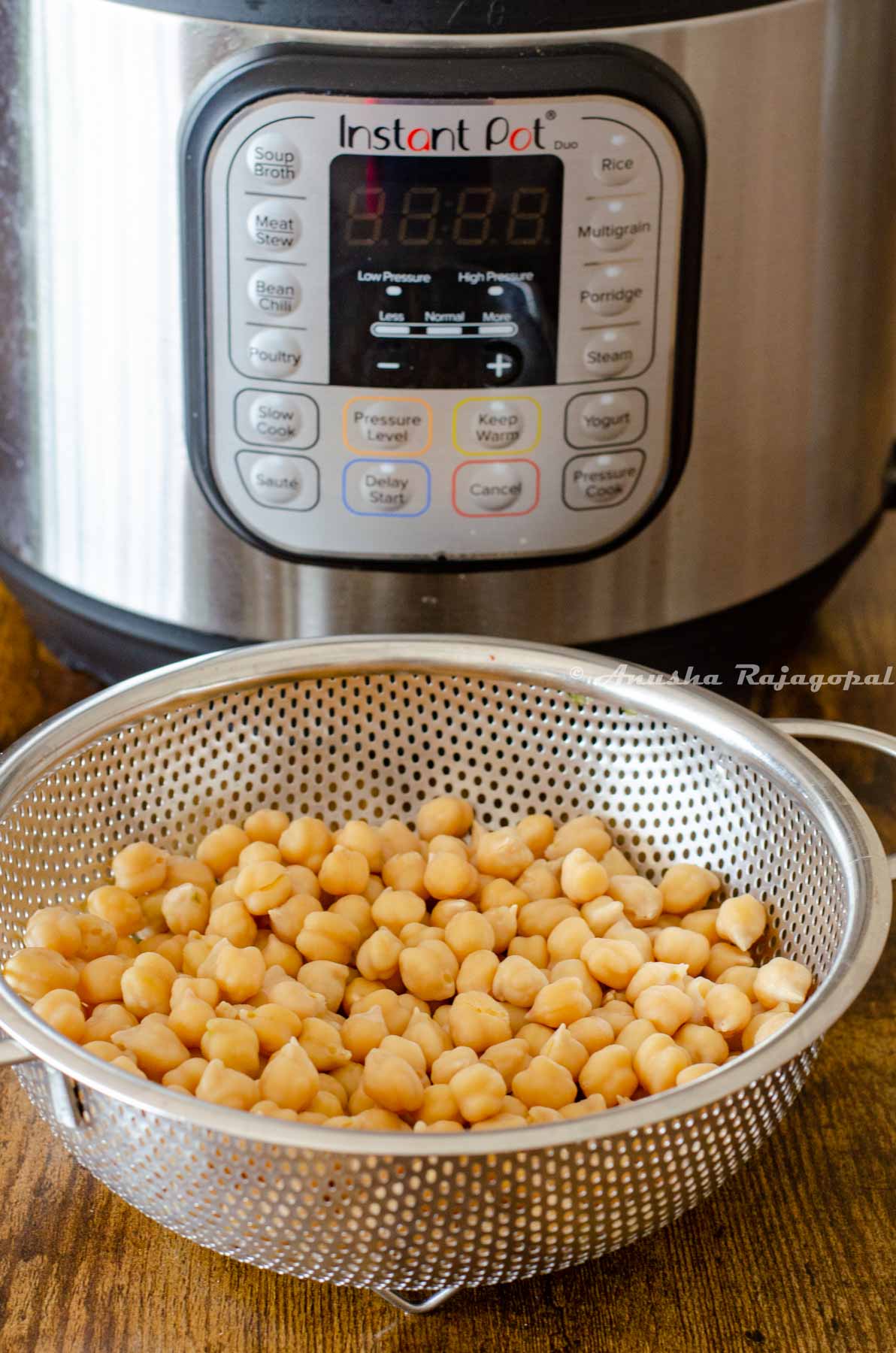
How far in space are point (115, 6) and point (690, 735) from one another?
0.43 meters

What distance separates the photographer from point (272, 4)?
67 cm

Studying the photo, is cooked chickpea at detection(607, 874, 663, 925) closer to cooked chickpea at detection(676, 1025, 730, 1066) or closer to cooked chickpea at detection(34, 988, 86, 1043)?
cooked chickpea at detection(676, 1025, 730, 1066)

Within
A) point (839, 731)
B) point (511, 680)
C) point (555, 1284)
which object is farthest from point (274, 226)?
point (555, 1284)

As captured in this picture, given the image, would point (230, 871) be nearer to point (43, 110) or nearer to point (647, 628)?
point (647, 628)

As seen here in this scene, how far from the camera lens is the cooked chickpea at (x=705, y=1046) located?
0.62 metres

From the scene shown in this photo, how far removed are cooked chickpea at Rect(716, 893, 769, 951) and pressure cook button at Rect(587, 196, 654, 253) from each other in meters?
0.31

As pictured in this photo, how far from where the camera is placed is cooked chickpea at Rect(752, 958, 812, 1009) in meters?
0.63

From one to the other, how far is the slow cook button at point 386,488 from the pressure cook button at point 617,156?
6.3 inches

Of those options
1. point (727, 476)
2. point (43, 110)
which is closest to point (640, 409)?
point (727, 476)

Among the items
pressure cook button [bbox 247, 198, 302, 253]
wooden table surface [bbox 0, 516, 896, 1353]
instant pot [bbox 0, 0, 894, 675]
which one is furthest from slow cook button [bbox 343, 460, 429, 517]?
wooden table surface [bbox 0, 516, 896, 1353]

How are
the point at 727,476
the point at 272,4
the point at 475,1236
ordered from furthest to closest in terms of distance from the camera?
the point at 727,476 → the point at 272,4 → the point at 475,1236

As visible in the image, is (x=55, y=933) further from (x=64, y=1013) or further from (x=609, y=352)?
(x=609, y=352)

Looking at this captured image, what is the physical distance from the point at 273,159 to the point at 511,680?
0.27m

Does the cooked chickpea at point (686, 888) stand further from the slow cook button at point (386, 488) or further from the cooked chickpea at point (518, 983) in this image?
the slow cook button at point (386, 488)
